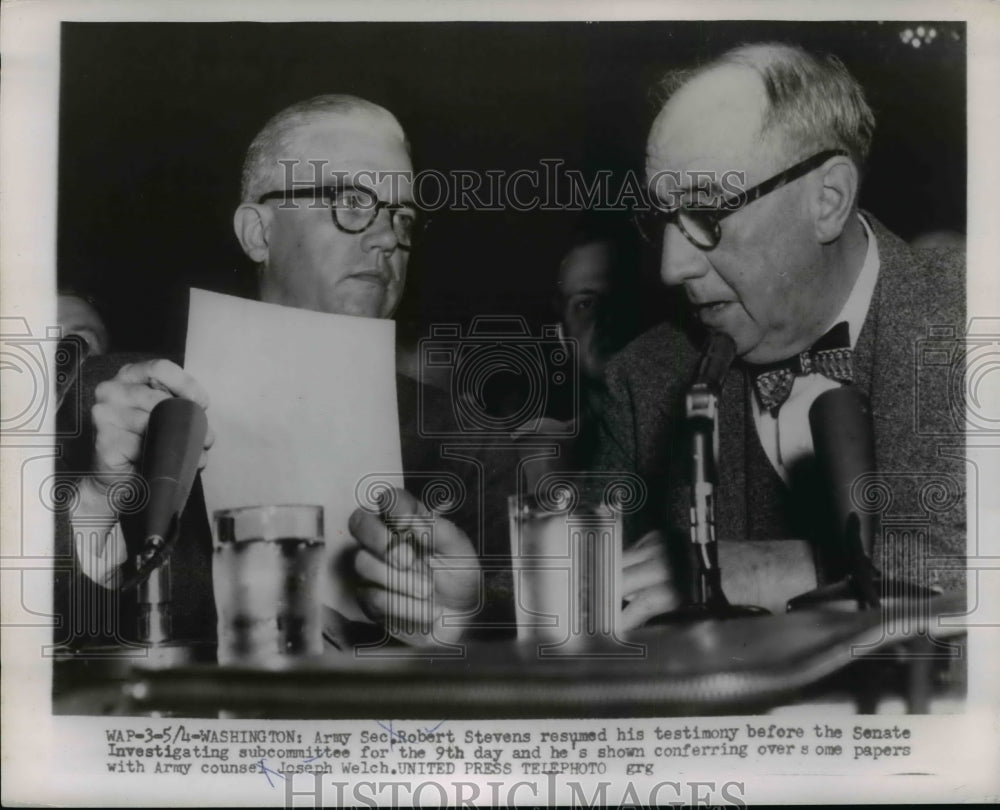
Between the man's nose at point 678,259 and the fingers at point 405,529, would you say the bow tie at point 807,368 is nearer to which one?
the man's nose at point 678,259

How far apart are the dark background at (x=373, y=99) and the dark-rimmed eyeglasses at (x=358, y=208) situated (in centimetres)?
5

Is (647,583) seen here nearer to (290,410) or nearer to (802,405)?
(802,405)

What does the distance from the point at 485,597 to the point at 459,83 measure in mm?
1096

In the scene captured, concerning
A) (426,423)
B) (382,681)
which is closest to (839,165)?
(426,423)

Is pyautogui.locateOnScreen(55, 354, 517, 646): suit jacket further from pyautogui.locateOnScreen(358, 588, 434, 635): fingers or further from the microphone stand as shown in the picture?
the microphone stand

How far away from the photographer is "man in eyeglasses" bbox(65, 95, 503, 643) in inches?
77.9

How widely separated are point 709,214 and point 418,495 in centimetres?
86

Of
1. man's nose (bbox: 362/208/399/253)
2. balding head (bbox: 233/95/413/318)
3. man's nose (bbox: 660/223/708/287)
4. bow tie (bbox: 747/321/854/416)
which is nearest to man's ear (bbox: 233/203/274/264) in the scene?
balding head (bbox: 233/95/413/318)

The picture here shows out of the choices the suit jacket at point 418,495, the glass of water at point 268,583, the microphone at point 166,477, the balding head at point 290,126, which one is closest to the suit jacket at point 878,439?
the suit jacket at point 418,495

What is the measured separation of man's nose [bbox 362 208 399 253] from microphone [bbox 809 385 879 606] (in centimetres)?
97

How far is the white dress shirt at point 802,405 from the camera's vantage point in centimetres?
200

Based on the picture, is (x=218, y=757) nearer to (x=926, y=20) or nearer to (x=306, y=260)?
(x=306, y=260)

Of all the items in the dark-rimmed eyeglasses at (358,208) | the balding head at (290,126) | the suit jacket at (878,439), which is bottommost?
the suit jacket at (878,439)

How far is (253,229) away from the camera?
2.00 meters
